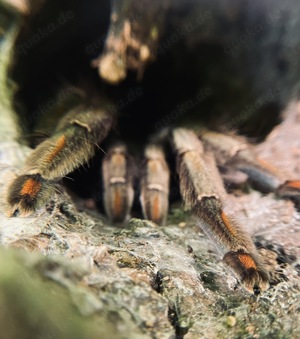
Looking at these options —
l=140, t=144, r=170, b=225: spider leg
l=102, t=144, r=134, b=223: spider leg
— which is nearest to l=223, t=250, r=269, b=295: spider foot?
l=140, t=144, r=170, b=225: spider leg

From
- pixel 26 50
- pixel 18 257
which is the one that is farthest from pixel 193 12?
pixel 18 257

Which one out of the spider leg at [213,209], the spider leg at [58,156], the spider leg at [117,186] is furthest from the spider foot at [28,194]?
the spider leg at [213,209]

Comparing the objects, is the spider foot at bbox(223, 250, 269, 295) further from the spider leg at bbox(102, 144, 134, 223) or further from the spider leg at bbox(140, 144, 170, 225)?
the spider leg at bbox(102, 144, 134, 223)

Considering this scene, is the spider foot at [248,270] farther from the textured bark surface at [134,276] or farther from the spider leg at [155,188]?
the spider leg at [155,188]

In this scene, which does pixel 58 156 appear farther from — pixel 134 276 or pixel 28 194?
pixel 134 276

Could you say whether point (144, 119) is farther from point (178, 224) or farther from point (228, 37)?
point (178, 224)
